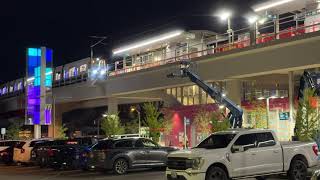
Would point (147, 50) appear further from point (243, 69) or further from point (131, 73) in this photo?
point (243, 69)

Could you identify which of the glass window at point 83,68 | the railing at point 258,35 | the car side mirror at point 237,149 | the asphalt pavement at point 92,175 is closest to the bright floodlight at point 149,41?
the railing at point 258,35

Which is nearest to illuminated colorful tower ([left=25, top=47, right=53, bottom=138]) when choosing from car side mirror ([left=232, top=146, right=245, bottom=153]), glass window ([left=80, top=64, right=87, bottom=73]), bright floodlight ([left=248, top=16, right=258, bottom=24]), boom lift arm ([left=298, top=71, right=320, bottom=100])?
glass window ([left=80, top=64, right=87, bottom=73])

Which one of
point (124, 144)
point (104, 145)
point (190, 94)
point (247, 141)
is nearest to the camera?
point (247, 141)

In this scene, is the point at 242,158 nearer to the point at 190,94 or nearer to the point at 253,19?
the point at 253,19

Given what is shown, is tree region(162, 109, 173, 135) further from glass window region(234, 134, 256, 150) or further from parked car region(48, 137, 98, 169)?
glass window region(234, 134, 256, 150)

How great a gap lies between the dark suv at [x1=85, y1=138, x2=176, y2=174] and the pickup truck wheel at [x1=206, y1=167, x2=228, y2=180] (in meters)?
7.82

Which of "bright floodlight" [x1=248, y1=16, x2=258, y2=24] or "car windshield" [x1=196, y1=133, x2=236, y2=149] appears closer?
"car windshield" [x1=196, y1=133, x2=236, y2=149]

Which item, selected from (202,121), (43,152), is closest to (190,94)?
(202,121)

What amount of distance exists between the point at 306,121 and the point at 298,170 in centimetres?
611

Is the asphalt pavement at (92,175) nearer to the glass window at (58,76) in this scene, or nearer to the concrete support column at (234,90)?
the concrete support column at (234,90)

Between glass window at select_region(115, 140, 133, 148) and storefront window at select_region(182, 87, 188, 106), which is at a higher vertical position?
storefront window at select_region(182, 87, 188, 106)

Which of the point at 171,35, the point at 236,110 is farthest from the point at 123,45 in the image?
the point at 236,110

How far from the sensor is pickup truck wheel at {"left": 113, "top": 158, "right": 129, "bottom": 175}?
2298 cm

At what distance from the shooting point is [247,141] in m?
16.8
